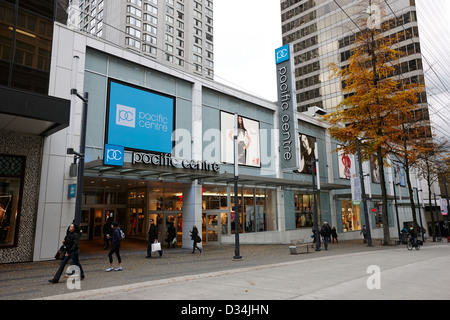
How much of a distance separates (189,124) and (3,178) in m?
10.6

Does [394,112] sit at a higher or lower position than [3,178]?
higher

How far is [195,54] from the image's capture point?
70.9 meters

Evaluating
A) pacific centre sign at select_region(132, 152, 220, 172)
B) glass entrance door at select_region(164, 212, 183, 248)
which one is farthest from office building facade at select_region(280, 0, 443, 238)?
pacific centre sign at select_region(132, 152, 220, 172)

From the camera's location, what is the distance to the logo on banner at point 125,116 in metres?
17.5

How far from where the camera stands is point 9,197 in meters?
13.7

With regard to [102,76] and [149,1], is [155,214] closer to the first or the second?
Result: [102,76]

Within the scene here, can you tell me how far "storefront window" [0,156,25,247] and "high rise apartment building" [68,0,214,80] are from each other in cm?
4549

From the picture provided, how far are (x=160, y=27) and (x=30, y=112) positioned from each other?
2265 inches

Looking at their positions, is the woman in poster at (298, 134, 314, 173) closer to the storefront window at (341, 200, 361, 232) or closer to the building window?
the building window

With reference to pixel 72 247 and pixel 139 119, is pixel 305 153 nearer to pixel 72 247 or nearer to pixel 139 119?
pixel 139 119

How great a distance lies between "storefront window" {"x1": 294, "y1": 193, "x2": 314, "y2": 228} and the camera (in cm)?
2864

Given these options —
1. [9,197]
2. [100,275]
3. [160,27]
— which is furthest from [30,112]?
[160,27]

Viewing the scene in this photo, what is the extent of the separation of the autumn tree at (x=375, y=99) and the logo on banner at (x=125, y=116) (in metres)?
14.7
